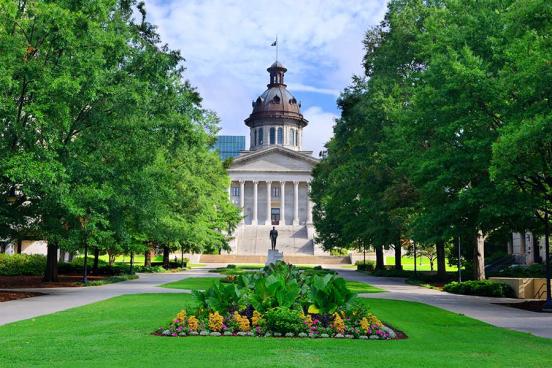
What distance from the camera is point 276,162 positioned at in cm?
10662

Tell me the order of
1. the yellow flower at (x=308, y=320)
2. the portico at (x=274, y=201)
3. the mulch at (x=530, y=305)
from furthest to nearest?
the portico at (x=274, y=201)
the mulch at (x=530, y=305)
the yellow flower at (x=308, y=320)

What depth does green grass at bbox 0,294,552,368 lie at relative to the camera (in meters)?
8.83

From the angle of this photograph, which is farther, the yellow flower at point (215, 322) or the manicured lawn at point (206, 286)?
the manicured lawn at point (206, 286)

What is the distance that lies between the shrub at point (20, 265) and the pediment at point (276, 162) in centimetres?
6823

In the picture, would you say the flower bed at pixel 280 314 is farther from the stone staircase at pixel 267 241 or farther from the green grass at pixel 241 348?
the stone staircase at pixel 267 241

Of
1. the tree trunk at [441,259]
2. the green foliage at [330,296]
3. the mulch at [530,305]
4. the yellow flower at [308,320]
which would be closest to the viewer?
the yellow flower at [308,320]

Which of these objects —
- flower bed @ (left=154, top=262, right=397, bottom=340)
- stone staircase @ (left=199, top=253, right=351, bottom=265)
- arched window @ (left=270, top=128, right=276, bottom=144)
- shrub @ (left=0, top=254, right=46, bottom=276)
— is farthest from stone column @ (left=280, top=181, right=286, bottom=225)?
flower bed @ (left=154, top=262, right=397, bottom=340)

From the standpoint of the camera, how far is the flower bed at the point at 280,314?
11.6 meters

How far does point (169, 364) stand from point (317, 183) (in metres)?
45.9

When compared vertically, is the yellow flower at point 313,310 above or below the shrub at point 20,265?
below

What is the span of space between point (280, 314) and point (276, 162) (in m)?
95.3

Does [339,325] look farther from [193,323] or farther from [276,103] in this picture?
[276,103]

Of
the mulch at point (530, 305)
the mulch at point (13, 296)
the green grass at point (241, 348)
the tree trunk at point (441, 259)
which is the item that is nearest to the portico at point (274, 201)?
the tree trunk at point (441, 259)

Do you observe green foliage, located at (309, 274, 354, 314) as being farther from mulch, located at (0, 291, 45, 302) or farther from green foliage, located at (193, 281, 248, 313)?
mulch, located at (0, 291, 45, 302)
